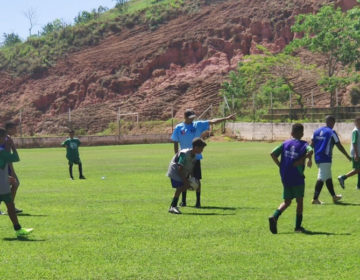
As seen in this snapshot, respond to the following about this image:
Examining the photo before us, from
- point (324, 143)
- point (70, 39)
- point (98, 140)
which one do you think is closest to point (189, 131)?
point (324, 143)

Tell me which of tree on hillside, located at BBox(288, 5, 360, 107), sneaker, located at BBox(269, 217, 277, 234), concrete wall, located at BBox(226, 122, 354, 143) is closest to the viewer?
sneaker, located at BBox(269, 217, 277, 234)

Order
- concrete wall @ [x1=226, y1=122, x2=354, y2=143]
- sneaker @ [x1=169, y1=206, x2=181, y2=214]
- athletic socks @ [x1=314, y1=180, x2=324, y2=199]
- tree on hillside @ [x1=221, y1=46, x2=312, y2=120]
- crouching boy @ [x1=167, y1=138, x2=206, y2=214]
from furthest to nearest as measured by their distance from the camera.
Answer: tree on hillside @ [x1=221, y1=46, x2=312, y2=120]
concrete wall @ [x1=226, y1=122, x2=354, y2=143]
athletic socks @ [x1=314, y1=180, x2=324, y2=199]
sneaker @ [x1=169, y1=206, x2=181, y2=214]
crouching boy @ [x1=167, y1=138, x2=206, y2=214]

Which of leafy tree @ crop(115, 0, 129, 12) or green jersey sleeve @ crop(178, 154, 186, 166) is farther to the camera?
leafy tree @ crop(115, 0, 129, 12)

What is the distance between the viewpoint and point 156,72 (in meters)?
87.7

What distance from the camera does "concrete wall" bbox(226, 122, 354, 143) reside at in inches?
1821

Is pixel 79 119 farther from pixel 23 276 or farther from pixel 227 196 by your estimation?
pixel 23 276

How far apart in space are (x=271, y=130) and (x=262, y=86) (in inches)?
435

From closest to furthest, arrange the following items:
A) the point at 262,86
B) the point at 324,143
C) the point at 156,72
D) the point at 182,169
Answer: the point at 182,169 < the point at 324,143 < the point at 262,86 < the point at 156,72

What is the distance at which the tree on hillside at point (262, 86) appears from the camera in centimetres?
6009

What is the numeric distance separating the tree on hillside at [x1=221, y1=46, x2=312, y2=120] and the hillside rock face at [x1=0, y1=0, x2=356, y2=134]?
11.4m

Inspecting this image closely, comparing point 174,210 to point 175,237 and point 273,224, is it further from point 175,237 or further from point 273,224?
point 273,224

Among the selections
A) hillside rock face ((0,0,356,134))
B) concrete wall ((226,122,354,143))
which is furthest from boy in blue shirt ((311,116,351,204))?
hillside rock face ((0,0,356,134))

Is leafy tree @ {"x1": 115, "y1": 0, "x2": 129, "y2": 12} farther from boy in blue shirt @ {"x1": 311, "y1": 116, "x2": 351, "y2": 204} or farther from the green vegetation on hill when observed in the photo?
boy in blue shirt @ {"x1": 311, "y1": 116, "x2": 351, "y2": 204}

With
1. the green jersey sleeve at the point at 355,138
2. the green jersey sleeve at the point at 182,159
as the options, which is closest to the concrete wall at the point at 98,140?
the green jersey sleeve at the point at 355,138
